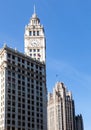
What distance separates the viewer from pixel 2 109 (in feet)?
488

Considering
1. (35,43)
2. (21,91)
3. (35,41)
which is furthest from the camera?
(35,41)

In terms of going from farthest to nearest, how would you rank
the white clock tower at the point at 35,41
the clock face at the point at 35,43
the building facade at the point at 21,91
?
the clock face at the point at 35,43, the white clock tower at the point at 35,41, the building facade at the point at 21,91

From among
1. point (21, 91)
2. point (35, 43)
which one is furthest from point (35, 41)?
point (21, 91)

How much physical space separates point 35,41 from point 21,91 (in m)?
40.5

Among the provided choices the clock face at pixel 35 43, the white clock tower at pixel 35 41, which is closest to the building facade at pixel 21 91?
the white clock tower at pixel 35 41

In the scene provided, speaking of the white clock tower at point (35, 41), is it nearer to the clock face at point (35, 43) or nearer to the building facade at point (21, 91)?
the clock face at point (35, 43)

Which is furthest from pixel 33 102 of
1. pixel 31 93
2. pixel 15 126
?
pixel 15 126

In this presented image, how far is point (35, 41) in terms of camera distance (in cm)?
Result: 18650

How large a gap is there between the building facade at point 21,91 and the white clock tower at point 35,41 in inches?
209

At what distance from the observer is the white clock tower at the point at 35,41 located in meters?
182

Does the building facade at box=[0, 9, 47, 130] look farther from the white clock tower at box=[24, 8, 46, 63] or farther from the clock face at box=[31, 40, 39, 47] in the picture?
the clock face at box=[31, 40, 39, 47]

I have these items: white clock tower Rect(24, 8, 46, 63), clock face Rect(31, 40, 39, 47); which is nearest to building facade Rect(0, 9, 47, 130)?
white clock tower Rect(24, 8, 46, 63)

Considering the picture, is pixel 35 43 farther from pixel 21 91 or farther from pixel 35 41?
pixel 21 91

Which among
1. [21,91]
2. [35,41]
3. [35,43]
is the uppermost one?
[35,41]
